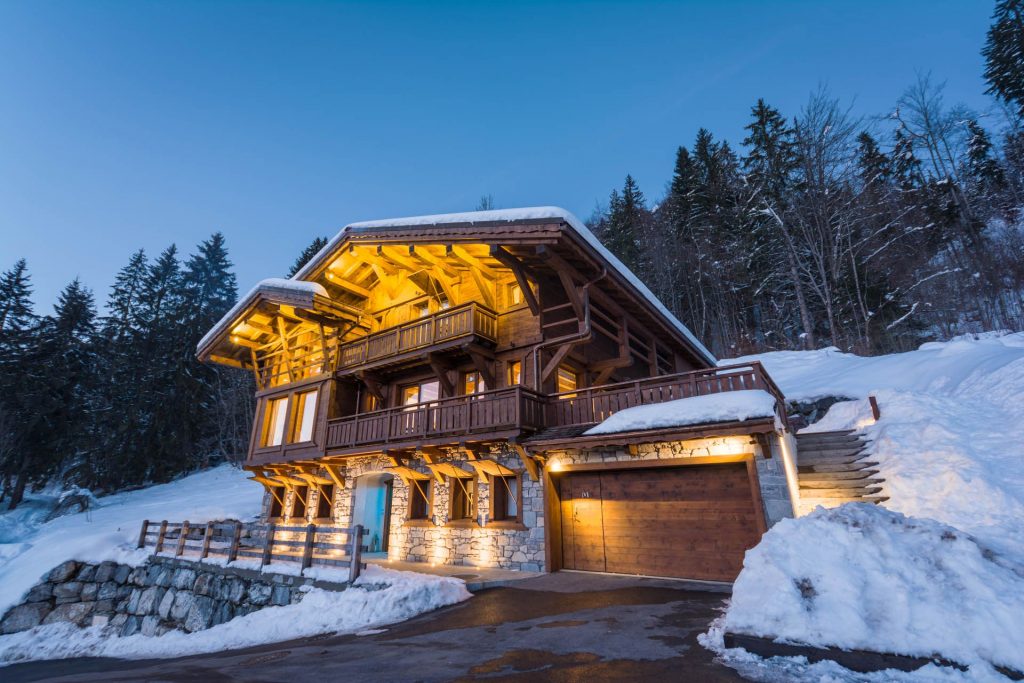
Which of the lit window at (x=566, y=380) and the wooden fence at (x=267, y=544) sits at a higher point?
the lit window at (x=566, y=380)

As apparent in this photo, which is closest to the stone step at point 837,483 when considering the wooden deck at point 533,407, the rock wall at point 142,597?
the wooden deck at point 533,407

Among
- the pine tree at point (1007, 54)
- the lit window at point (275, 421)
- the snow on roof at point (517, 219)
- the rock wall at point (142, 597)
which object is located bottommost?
the rock wall at point (142, 597)

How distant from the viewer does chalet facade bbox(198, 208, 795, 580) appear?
1102cm

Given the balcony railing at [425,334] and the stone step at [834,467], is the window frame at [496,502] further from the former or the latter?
the stone step at [834,467]

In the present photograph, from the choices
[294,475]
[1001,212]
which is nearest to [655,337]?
[294,475]

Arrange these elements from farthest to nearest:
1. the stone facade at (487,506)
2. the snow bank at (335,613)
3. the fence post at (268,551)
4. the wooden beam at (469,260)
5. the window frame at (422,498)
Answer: the wooden beam at (469,260) < the window frame at (422,498) < the fence post at (268,551) < the stone facade at (487,506) < the snow bank at (335,613)

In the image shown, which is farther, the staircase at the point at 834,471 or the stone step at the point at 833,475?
the stone step at the point at 833,475

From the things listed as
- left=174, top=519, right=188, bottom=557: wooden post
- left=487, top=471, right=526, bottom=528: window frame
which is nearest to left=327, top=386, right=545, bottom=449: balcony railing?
left=487, top=471, right=526, bottom=528: window frame

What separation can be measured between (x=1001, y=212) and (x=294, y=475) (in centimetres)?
3988

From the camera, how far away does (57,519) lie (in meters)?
24.8

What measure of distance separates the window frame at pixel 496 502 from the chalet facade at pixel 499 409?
0.05 m

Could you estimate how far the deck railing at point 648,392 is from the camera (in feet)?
37.0

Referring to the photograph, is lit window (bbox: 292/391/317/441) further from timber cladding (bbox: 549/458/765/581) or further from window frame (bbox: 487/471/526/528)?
timber cladding (bbox: 549/458/765/581)

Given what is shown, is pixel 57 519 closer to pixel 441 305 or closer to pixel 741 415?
pixel 441 305
